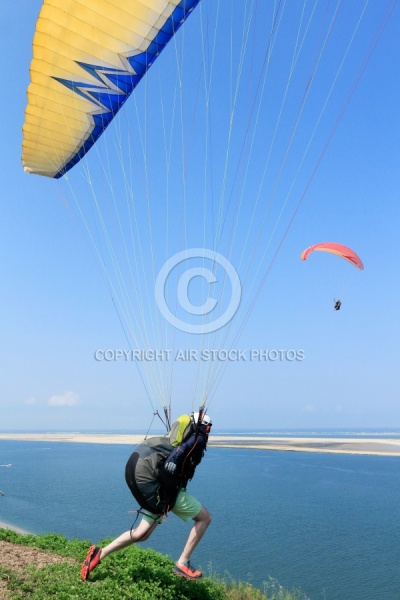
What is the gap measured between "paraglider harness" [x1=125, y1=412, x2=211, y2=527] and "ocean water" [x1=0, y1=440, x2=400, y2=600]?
10.5 meters

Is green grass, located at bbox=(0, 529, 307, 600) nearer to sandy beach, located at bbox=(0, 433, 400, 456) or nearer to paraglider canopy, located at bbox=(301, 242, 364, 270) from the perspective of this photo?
paraglider canopy, located at bbox=(301, 242, 364, 270)

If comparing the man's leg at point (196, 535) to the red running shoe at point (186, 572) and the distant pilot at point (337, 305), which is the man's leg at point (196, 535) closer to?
the red running shoe at point (186, 572)

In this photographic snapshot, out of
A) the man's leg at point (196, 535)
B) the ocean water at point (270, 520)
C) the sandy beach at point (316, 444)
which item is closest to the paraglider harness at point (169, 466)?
the man's leg at point (196, 535)

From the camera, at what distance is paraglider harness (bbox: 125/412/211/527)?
454cm

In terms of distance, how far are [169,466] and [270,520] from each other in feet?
65.9

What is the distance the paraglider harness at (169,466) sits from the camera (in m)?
4.54

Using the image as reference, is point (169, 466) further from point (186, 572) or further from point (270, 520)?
point (270, 520)

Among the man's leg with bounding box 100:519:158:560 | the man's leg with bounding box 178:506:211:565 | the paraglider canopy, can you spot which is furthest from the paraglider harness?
the paraglider canopy

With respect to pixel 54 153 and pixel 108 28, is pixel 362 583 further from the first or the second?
pixel 108 28

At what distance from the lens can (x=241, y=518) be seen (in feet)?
73.9

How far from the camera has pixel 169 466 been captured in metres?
4.51

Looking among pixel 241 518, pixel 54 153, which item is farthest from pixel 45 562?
pixel 241 518

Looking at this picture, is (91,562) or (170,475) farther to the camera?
(91,562)

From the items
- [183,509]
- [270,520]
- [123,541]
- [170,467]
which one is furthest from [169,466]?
[270,520]
